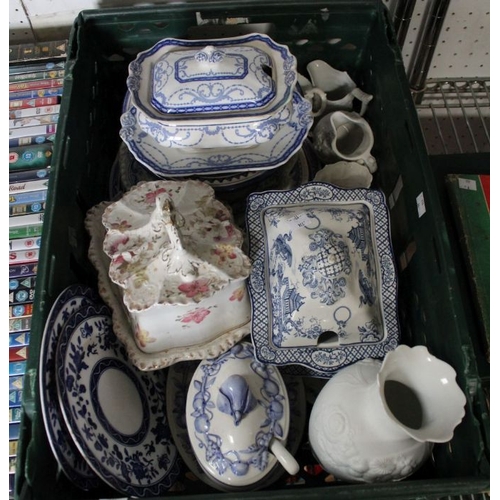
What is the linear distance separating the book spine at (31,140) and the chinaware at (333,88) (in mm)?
509

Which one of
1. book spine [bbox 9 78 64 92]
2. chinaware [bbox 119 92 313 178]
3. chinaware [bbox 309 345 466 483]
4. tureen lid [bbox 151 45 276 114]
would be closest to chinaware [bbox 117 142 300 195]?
chinaware [bbox 119 92 313 178]

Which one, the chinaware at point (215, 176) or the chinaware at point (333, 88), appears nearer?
the chinaware at point (215, 176)

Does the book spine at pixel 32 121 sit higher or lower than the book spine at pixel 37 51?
lower

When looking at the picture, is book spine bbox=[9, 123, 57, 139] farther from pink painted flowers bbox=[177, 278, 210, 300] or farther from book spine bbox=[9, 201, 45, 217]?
pink painted flowers bbox=[177, 278, 210, 300]

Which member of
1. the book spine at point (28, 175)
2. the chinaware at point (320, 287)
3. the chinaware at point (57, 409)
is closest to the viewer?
the chinaware at point (57, 409)

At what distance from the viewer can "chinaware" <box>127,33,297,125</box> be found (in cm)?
76

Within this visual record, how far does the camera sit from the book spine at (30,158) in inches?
37.7

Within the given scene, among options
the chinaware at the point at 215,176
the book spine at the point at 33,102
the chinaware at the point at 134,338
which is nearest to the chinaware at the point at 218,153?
the chinaware at the point at 215,176

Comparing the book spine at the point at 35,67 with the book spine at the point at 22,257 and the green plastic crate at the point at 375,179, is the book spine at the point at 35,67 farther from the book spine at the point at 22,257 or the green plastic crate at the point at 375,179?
the book spine at the point at 22,257

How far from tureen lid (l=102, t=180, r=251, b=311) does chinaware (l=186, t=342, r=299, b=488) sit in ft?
0.44

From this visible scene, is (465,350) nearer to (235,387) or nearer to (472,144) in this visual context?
(235,387)

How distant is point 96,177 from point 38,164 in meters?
0.12

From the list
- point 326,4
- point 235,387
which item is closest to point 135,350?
point 235,387

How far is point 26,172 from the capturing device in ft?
3.13
